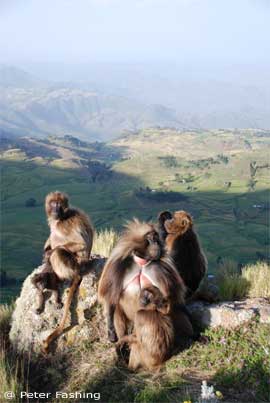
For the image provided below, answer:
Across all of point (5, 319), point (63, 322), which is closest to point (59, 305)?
point (63, 322)

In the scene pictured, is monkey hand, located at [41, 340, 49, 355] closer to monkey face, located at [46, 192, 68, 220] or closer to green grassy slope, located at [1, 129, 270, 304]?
monkey face, located at [46, 192, 68, 220]

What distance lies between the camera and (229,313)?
8117 mm

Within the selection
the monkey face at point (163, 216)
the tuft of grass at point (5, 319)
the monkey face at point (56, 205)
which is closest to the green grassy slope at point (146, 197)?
the tuft of grass at point (5, 319)

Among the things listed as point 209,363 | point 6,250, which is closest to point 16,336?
point 209,363

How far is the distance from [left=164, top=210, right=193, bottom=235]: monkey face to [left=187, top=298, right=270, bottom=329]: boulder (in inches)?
55.3

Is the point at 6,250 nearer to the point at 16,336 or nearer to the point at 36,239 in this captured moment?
the point at 36,239

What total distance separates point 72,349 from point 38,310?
0.97 metres

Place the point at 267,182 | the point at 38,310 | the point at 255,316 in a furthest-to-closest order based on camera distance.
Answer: the point at 267,182, the point at 38,310, the point at 255,316

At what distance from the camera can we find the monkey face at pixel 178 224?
30.5ft

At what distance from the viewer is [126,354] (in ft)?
26.6

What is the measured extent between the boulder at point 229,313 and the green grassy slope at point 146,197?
2611 inches

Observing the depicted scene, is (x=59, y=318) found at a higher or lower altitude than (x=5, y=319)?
higher

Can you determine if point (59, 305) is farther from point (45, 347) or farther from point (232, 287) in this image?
point (232, 287)

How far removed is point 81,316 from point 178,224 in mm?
2455
